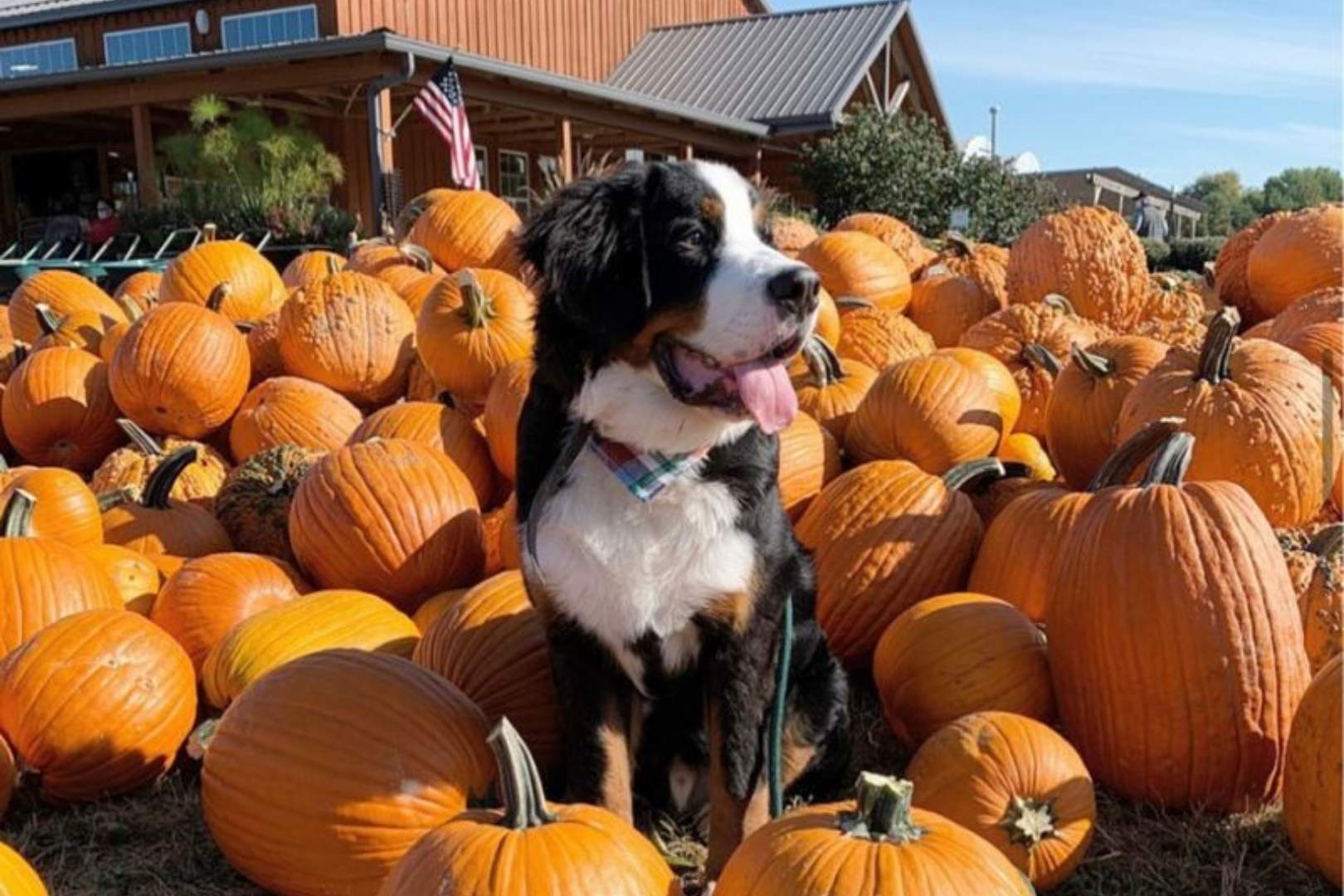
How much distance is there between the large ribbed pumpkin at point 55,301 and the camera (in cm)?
657

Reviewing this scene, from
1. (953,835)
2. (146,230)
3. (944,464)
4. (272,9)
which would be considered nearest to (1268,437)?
(944,464)

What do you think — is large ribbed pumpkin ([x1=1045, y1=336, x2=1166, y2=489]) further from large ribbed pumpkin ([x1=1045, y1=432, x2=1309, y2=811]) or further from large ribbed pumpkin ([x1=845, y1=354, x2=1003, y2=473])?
large ribbed pumpkin ([x1=1045, y1=432, x2=1309, y2=811])

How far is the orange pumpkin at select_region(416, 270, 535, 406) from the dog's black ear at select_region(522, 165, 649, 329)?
2344mm

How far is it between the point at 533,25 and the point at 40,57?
1206cm

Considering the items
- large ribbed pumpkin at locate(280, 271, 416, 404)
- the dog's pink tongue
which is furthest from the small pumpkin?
the dog's pink tongue

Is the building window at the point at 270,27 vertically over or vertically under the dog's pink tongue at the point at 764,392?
over

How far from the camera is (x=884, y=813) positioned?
1854 millimetres

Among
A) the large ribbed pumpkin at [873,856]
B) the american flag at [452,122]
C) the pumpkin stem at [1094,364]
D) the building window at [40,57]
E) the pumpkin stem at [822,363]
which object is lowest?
the large ribbed pumpkin at [873,856]

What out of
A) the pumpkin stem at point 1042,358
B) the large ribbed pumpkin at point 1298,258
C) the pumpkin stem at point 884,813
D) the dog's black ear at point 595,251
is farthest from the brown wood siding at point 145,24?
the pumpkin stem at point 884,813

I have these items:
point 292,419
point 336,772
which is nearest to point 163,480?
point 292,419

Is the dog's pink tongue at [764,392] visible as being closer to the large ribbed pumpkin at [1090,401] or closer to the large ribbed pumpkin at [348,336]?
the large ribbed pumpkin at [1090,401]

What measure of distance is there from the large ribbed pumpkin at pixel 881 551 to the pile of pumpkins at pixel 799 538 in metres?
0.01

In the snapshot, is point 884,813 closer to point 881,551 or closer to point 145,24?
point 881,551

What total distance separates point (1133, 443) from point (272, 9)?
23596 millimetres
